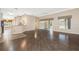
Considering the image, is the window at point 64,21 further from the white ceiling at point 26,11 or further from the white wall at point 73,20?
the white ceiling at point 26,11

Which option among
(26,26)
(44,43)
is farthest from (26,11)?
(44,43)

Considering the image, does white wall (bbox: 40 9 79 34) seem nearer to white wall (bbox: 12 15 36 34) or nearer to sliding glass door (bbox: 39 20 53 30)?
sliding glass door (bbox: 39 20 53 30)

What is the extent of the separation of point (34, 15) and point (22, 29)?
49cm

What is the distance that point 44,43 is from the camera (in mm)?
3275

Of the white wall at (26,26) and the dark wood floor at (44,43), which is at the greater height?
the white wall at (26,26)

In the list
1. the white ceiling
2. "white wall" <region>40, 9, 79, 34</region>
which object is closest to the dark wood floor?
"white wall" <region>40, 9, 79, 34</region>

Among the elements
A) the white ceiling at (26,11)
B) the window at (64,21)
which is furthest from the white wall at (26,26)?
the window at (64,21)

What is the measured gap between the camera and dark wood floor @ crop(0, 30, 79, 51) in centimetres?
→ 326

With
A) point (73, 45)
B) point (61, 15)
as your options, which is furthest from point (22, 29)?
point (73, 45)

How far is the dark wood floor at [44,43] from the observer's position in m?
3.26

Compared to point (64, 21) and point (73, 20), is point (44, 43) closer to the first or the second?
point (64, 21)

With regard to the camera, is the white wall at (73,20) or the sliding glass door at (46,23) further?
the sliding glass door at (46,23)
